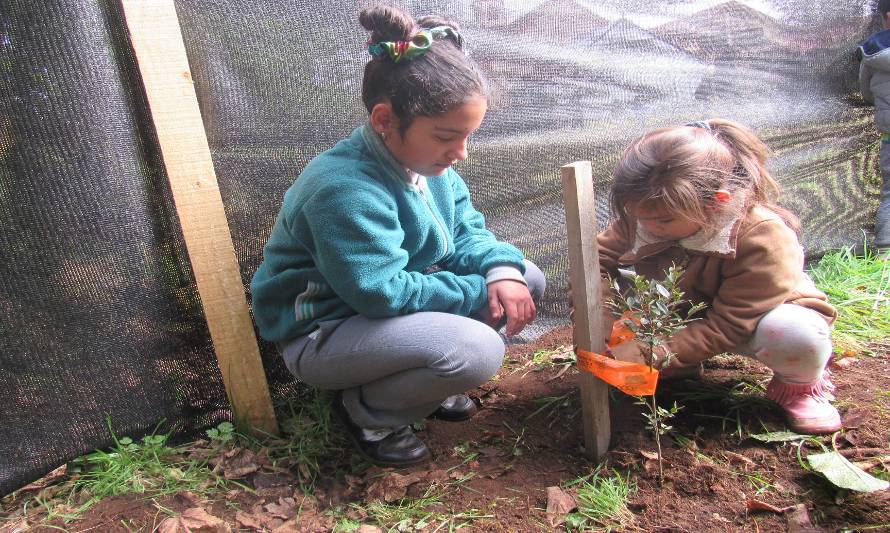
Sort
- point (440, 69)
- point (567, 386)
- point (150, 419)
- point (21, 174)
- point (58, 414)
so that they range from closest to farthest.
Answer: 1. point (440, 69)
2. point (21, 174)
3. point (58, 414)
4. point (150, 419)
5. point (567, 386)

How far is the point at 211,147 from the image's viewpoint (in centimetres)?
210

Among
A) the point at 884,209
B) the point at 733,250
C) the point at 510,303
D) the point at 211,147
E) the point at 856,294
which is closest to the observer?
the point at 733,250

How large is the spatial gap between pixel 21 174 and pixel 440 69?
3.98ft

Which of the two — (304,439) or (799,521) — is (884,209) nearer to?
(799,521)

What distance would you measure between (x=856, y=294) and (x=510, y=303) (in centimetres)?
187

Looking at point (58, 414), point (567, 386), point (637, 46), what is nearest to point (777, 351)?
point (567, 386)

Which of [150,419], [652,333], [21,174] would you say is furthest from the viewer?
[150,419]

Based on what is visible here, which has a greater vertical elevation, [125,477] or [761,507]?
[125,477]

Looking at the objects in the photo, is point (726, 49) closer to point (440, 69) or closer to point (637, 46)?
point (637, 46)

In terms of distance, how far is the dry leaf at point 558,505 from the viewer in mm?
1640

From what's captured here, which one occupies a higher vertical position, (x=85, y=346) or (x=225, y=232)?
(x=225, y=232)

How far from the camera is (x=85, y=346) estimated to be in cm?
195

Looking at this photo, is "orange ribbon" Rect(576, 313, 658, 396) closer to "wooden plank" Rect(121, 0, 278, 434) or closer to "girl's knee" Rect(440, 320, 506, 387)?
"girl's knee" Rect(440, 320, 506, 387)

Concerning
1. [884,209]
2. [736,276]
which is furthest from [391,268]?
[884,209]
